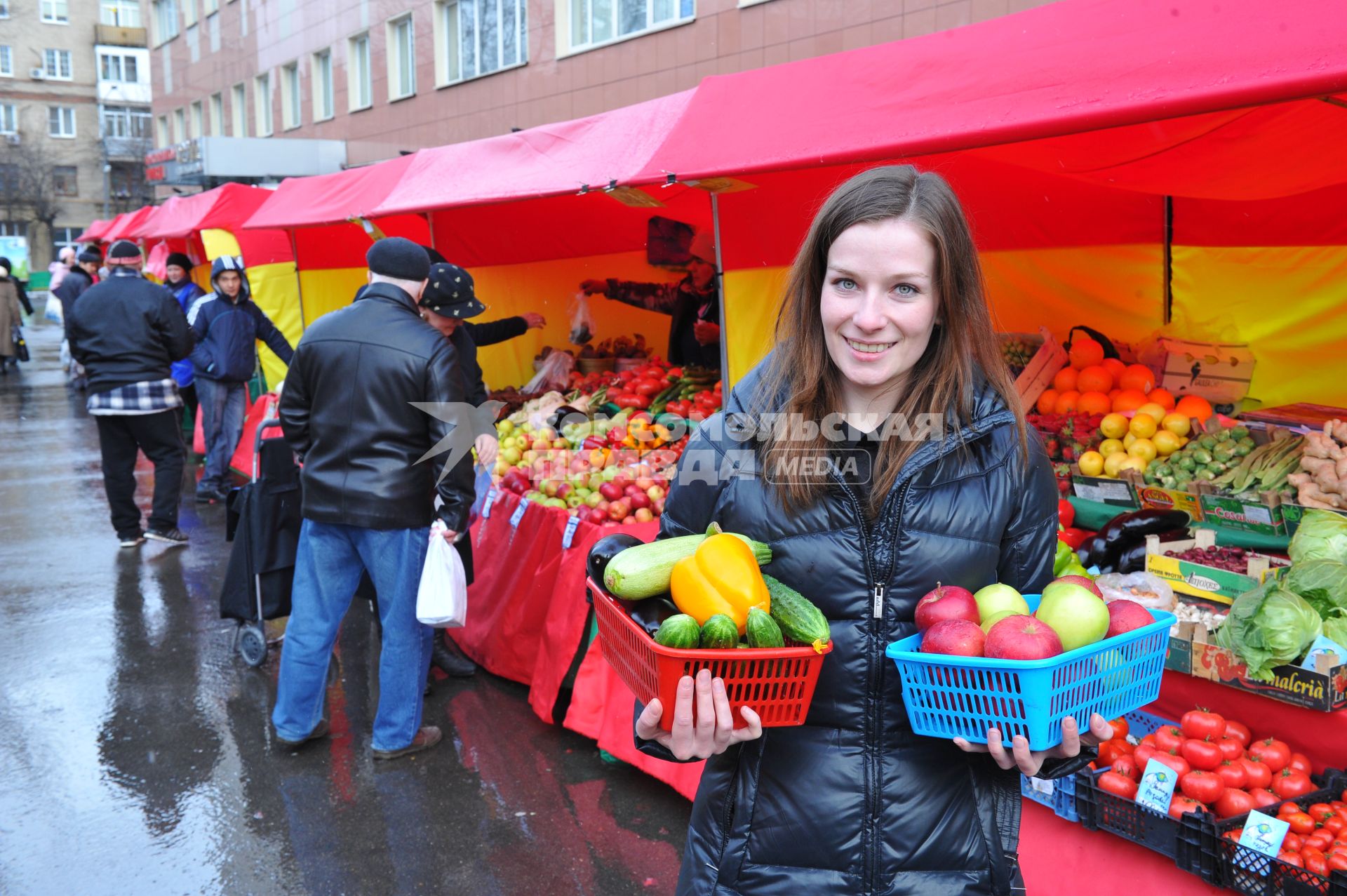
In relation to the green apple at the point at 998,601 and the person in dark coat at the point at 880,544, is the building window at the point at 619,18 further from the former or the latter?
the green apple at the point at 998,601

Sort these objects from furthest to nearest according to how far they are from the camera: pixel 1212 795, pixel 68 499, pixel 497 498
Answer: pixel 68 499
pixel 497 498
pixel 1212 795

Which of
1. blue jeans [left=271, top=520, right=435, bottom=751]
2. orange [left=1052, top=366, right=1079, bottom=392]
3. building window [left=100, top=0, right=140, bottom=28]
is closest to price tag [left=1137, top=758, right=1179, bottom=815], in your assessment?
orange [left=1052, top=366, right=1079, bottom=392]

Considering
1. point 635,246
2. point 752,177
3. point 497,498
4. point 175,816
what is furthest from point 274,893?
point 635,246

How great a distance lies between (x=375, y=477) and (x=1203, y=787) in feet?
10.4

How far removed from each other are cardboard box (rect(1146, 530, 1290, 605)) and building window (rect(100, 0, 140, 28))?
72.7m

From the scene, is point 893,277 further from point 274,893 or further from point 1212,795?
point 274,893

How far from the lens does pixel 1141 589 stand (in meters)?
3.60

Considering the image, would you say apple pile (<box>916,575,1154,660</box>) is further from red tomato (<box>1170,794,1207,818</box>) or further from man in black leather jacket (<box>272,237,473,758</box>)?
man in black leather jacket (<box>272,237,473,758</box>)

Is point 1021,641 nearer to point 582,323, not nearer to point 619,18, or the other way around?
point 582,323

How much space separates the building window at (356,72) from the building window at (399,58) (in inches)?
60.9

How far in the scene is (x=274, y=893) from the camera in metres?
3.52

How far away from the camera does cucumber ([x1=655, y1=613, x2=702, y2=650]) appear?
161 centimetres

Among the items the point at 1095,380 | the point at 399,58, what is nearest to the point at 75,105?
the point at 399,58

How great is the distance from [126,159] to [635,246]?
63.2 m
